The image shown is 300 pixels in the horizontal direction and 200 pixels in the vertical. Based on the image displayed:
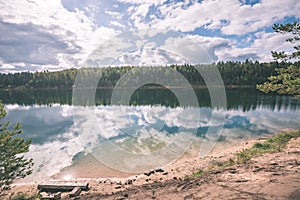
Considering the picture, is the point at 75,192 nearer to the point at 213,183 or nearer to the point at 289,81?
the point at 213,183

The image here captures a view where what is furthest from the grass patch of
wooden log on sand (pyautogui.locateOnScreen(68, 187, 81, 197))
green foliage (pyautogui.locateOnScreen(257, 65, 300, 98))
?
wooden log on sand (pyautogui.locateOnScreen(68, 187, 81, 197))

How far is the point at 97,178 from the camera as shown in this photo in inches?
486

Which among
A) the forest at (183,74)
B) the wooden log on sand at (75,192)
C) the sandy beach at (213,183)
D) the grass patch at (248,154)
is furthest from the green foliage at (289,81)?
the forest at (183,74)

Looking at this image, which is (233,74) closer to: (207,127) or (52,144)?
(207,127)

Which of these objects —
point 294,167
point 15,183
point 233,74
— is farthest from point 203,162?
point 233,74

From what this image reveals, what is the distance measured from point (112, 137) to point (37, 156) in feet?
23.3

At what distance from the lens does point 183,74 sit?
393 feet

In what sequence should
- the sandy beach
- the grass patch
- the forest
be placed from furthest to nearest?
the forest < the grass patch < the sandy beach

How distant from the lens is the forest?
10512 centimetres

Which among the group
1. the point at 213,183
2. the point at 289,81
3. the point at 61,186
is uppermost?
the point at 289,81

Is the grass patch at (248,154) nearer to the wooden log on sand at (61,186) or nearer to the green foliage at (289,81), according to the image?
the green foliage at (289,81)

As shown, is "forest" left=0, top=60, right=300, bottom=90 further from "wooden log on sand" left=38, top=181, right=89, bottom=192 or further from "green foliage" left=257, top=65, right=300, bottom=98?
"wooden log on sand" left=38, top=181, right=89, bottom=192

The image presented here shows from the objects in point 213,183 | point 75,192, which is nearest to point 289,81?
point 213,183

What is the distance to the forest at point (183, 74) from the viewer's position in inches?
4139
